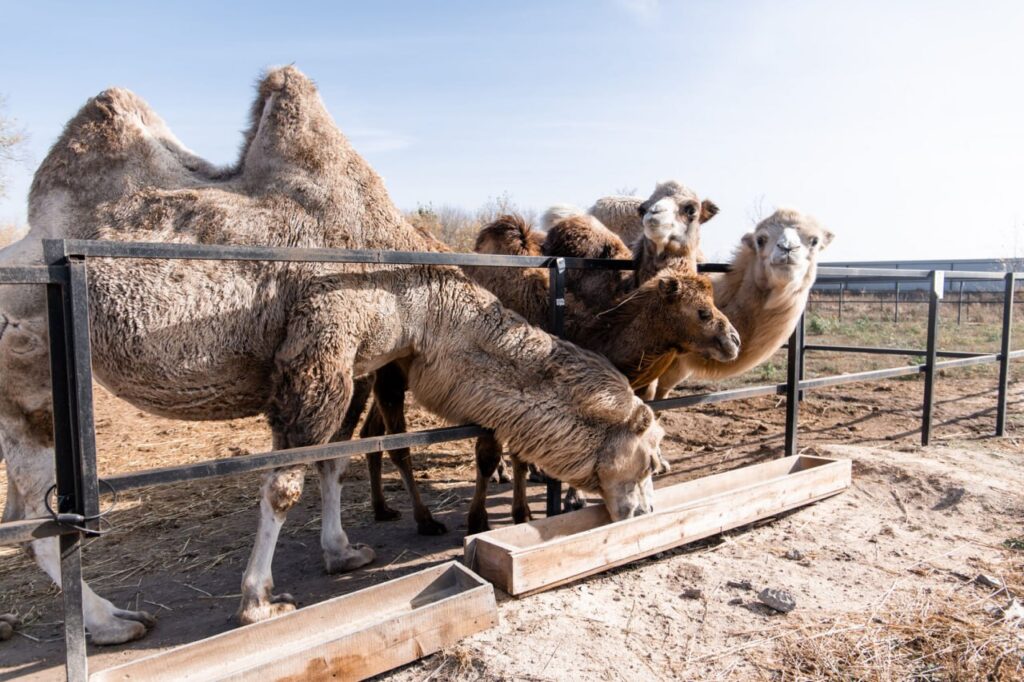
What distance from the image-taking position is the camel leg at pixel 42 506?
3.00 meters

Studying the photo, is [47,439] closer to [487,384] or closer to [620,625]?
[487,384]

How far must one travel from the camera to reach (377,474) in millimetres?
4758

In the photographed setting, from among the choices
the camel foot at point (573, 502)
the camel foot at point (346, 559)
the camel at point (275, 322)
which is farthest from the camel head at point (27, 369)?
the camel foot at point (573, 502)

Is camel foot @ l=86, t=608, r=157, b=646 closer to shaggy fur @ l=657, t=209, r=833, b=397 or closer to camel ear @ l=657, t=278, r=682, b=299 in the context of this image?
camel ear @ l=657, t=278, r=682, b=299

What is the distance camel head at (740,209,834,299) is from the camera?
4.35 metres

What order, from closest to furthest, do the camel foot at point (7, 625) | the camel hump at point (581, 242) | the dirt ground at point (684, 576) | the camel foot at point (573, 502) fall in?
the dirt ground at point (684, 576), the camel foot at point (7, 625), the camel hump at point (581, 242), the camel foot at point (573, 502)

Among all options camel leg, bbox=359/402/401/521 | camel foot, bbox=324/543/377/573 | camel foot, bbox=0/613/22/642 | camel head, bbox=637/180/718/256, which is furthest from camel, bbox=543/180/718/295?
camel foot, bbox=0/613/22/642

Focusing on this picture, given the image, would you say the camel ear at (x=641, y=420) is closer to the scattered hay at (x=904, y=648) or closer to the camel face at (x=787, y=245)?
the scattered hay at (x=904, y=648)

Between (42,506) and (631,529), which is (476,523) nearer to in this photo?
(631,529)

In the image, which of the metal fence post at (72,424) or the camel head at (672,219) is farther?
the camel head at (672,219)

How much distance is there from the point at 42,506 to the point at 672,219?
12.5 feet

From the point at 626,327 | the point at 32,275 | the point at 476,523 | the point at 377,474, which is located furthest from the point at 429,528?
the point at 32,275

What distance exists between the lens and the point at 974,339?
51.5 feet

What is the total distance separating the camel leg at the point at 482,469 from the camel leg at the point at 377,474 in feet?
2.45
